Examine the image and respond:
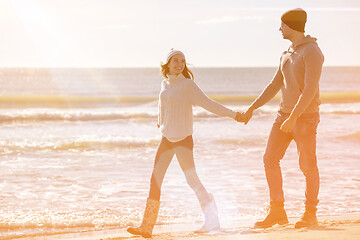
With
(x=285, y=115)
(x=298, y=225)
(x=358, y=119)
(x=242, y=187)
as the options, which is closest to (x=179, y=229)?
(x=298, y=225)

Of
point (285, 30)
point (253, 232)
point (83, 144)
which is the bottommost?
point (253, 232)

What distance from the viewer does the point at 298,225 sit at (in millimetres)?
5156

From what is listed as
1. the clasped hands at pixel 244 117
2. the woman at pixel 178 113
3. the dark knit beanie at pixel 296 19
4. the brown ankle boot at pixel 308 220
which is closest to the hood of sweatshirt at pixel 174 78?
the woman at pixel 178 113

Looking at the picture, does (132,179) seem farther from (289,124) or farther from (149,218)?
(289,124)

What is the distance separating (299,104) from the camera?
494 cm

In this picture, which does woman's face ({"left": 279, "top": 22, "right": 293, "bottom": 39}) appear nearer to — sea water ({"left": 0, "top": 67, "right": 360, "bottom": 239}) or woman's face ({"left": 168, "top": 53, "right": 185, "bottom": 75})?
woman's face ({"left": 168, "top": 53, "right": 185, "bottom": 75})

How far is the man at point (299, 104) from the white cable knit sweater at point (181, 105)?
0.44 metres

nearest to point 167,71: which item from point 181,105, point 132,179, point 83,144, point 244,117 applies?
point 181,105

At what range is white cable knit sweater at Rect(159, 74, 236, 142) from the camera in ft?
16.4

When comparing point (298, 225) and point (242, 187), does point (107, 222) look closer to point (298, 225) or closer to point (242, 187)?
point (298, 225)

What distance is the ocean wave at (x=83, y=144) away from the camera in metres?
12.5

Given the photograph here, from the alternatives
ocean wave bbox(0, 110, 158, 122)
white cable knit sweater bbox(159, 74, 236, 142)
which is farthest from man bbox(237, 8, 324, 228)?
ocean wave bbox(0, 110, 158, 122)

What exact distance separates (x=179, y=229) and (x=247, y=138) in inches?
350

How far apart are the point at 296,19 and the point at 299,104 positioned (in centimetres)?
76
